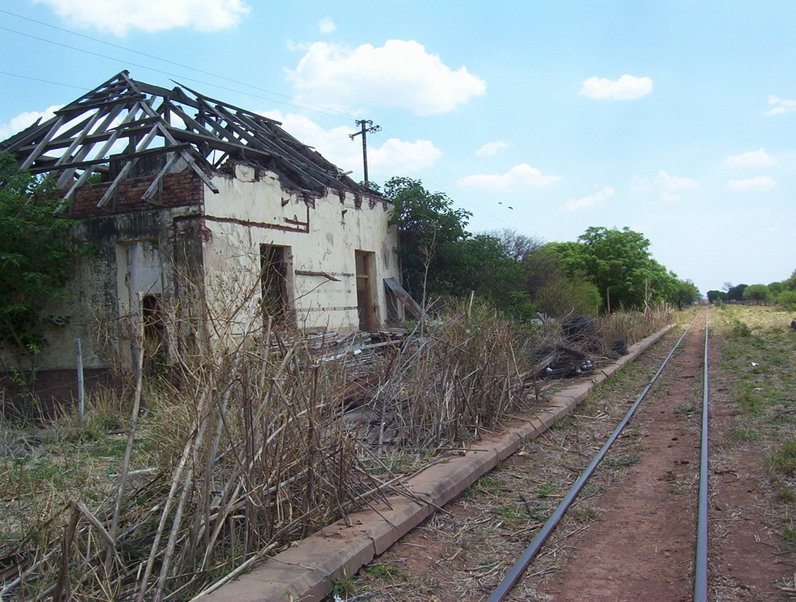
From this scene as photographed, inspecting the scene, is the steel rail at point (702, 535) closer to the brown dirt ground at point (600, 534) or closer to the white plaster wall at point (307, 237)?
the brown dirt ground at point (600, 534)

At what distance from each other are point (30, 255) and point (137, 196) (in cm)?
200

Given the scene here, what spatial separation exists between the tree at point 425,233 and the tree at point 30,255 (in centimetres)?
828

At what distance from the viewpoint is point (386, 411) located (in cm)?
742

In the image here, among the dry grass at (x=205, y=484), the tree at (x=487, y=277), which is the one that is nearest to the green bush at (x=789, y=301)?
the tree at (x=487, y=277)

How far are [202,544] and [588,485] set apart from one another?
4.02 meters

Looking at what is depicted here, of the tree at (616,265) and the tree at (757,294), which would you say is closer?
the tree at (616,265)

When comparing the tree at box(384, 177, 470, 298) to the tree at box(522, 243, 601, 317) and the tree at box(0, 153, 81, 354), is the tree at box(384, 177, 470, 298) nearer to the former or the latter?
the tree at box(522, 243, 601, 317)

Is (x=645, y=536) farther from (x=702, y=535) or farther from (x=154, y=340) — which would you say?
(x=154, y=340)

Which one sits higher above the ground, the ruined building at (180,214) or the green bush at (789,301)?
the ruined building at (180,214)

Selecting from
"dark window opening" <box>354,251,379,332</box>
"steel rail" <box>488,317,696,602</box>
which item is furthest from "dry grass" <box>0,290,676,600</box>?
"dark window opening" <box>354,251,379,332</box>

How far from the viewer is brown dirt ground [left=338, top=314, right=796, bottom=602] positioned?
162 inches

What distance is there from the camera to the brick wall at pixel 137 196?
1073 cm

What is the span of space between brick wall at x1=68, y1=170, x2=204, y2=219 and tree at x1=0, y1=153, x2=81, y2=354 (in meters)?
0.44

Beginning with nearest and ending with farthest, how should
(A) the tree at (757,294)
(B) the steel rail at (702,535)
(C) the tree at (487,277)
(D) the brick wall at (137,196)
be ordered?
(B) the steel rail at (702,535), (D) the brick wall at (137,196), (C) the tree at (487,277), (A) the tree at (757,294)
